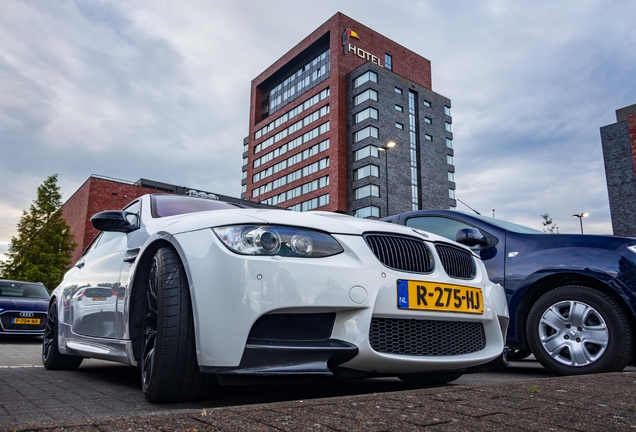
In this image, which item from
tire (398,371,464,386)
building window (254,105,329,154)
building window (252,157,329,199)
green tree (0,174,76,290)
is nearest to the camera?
tire (398,371,464,386)

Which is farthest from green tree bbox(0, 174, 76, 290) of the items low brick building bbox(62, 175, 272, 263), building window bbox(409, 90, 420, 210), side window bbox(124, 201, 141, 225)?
building window bbox(409, 90, 420, 210)

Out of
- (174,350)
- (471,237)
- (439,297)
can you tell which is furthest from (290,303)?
(471,237)

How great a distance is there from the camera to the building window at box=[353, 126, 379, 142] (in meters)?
52.4

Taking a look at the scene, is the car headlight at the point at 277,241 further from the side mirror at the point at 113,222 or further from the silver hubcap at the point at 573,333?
the silver hubcap at the point at 573,333

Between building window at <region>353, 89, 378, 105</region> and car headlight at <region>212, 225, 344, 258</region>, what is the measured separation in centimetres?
5207

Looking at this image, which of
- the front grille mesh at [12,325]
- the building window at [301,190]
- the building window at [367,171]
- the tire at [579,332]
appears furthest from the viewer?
the building window at [301,190]

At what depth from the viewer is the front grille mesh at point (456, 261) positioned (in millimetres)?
3147

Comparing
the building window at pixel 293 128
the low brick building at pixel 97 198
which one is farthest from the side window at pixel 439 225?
the building window at pixel 293 128

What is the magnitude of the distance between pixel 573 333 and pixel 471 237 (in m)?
1.09

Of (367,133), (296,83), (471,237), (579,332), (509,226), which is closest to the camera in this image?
(579,332)

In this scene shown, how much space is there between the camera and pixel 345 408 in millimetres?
1967

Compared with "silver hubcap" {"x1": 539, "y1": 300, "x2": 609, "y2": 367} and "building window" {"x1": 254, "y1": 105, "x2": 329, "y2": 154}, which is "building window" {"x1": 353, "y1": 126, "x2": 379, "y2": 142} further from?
"silver hubcap" {"x1": 539, "y1": 300, "x2": 609, "y2": 367}

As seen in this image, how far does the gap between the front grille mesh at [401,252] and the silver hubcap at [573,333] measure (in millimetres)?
1929

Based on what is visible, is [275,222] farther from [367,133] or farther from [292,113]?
[292,113]
